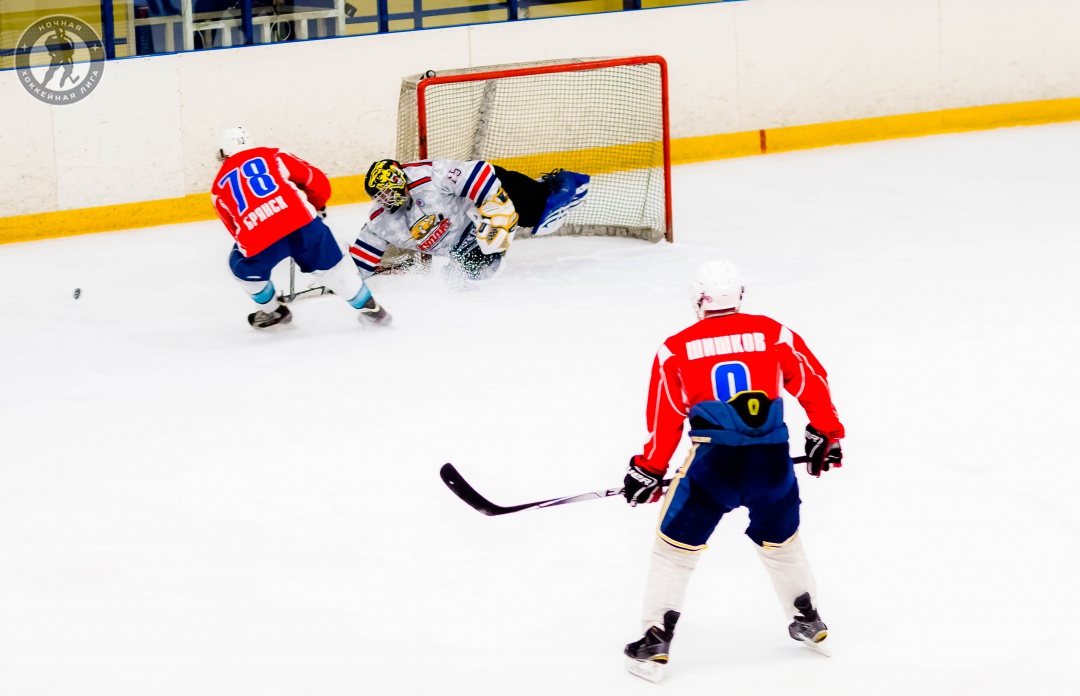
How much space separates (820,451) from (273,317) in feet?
10.1

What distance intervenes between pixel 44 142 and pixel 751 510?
5572mm

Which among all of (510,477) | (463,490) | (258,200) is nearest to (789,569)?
(463,490)

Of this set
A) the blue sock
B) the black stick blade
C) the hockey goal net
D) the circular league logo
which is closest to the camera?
the black stick blade

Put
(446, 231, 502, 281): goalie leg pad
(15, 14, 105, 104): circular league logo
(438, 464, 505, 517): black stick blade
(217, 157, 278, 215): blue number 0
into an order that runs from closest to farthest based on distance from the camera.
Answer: (438, 464, 505, 517): black stick blade, (217, 157, 278, 215): blue number 0, (446, 231, 502, 281): goalie leg pad, (15, 14, 105, 104): circular league logo

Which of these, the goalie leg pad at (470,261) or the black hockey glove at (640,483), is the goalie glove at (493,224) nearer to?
the goalie leg pad at (470,261)

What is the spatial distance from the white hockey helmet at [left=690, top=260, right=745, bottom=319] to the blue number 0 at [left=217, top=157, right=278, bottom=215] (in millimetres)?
2725

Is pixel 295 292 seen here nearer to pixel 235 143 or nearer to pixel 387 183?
pixel 387 183

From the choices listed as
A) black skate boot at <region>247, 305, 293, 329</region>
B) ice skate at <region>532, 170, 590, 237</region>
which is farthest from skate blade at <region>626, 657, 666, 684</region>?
ice skate at <region>532, 170, 590, 237</region>

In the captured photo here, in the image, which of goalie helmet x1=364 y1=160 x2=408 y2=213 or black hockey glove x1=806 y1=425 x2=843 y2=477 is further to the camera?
goalie helmet x1=364 y1=160 x2=408 y2=213

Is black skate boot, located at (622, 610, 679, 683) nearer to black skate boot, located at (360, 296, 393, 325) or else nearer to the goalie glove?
black skate boot, located at (360, 296, 393, 325)

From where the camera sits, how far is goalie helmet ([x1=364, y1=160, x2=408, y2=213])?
5.48 meters

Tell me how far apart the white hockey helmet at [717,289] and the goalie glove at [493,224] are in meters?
3.18

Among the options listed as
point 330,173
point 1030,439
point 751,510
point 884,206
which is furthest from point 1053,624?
point 330,173

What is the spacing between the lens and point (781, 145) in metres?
8.51
